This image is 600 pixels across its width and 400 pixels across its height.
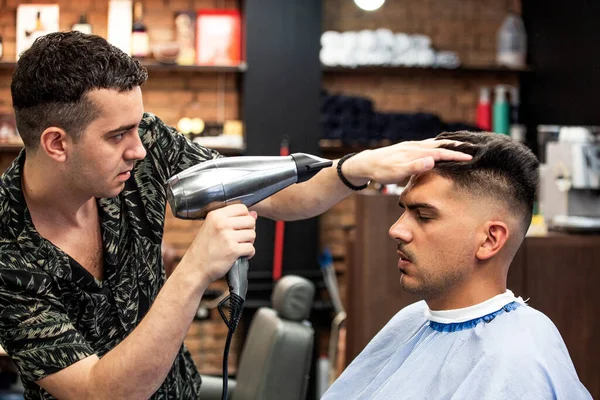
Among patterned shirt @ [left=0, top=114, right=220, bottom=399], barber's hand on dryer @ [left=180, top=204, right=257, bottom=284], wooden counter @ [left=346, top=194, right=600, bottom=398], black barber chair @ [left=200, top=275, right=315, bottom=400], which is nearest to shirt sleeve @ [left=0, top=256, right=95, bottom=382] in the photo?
patterned shirt @ [left=0, top=114, right=220, bottom=399]

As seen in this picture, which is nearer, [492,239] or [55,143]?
[55,143]

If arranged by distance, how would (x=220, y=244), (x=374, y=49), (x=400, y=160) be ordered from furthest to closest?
(x=374, y=49) → (x=400, y=160) → (x=220, y=244)

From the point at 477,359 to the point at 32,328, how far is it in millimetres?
876

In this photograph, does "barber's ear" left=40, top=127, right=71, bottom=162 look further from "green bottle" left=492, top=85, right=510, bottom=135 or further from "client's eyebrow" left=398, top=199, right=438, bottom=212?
"green bottle" left=492, top=85, right=510, bottom=135

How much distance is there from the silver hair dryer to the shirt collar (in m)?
0.57

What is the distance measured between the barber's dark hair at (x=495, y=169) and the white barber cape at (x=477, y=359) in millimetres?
221

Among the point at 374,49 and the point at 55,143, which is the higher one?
the point at 374,49

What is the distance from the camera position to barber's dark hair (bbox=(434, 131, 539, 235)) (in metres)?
1.77

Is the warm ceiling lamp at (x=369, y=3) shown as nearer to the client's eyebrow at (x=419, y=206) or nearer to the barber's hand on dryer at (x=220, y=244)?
the client's eyebrow at (x=419, y=206)

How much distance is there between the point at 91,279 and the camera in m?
1.67

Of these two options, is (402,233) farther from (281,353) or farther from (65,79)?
(281,353)

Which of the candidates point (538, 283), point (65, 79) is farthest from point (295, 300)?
point (65, 79)

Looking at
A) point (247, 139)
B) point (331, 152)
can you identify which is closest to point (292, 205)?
point (247, 139)

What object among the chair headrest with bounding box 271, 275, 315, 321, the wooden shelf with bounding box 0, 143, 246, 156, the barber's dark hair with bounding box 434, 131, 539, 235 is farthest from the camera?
the wooden shelf with bounding box 0, 143, 246, 156
